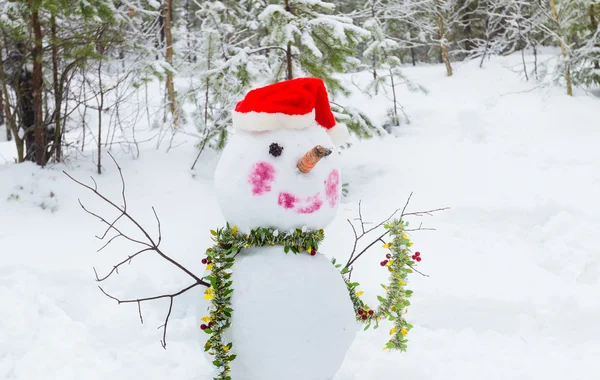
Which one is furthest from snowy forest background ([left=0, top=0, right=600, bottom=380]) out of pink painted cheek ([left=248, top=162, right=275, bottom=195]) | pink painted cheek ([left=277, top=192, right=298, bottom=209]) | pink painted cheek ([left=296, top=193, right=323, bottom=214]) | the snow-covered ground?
pink painted cheek ([left=248, top=162, right=275, bottom=195])

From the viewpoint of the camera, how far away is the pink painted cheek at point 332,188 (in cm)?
194

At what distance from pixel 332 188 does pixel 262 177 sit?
1.14ft

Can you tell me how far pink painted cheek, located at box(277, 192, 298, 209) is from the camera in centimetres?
182

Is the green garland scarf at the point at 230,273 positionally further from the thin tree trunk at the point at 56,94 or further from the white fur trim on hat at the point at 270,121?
the thin tree trunk at the point at 56,94

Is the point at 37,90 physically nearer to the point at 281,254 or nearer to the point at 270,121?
the point at 270,121

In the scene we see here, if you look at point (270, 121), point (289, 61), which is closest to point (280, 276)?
point (270, 121)

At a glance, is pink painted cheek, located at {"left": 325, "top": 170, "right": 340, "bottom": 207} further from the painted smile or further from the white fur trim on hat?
the white fur trim on hat

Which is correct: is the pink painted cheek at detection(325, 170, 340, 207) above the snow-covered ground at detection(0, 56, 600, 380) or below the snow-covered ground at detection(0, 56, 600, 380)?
above

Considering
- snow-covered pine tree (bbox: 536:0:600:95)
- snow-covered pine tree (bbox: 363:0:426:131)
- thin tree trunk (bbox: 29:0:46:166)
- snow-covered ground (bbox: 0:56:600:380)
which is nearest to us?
snow-covered ground (bbox: 0:56:600:380)

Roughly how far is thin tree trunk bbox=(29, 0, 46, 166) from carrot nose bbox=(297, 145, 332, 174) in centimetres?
379

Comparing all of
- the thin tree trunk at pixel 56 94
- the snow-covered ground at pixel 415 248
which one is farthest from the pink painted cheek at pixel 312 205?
the thin tree trunk at pixel 56 94

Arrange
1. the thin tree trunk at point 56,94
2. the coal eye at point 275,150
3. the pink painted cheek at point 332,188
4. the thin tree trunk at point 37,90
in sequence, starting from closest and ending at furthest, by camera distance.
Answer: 1. the coal eye at point 275,150
2. the pink painted cheek at point 332,188
3. the thin tree trunk at point 37,90
4. the thin tree trunk at point 56,94

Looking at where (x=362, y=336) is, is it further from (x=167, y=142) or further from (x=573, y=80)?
(x=573, y=80)

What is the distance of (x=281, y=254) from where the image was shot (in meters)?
1.90
